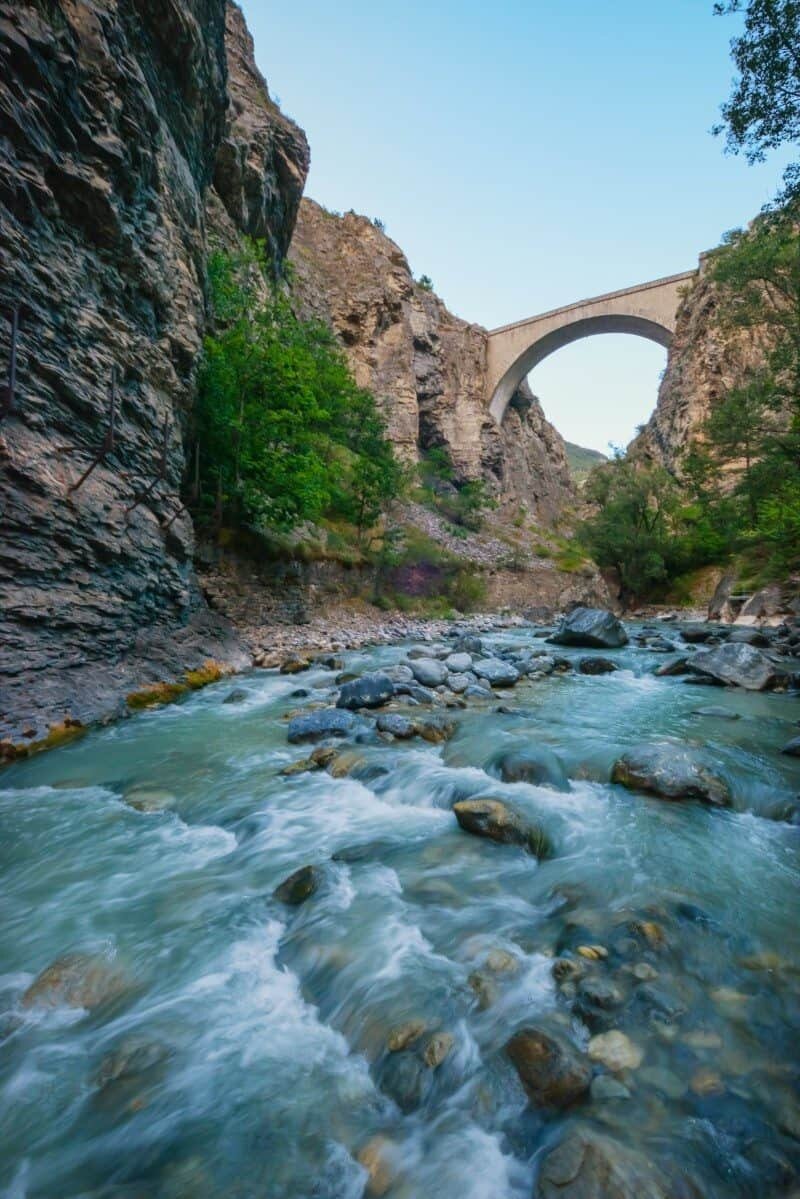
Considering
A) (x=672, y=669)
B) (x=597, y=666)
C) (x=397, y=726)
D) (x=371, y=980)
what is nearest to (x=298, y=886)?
(x=371, y=980)

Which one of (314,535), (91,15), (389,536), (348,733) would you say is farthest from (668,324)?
(348,733)

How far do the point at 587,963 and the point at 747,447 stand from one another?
20.8 metres

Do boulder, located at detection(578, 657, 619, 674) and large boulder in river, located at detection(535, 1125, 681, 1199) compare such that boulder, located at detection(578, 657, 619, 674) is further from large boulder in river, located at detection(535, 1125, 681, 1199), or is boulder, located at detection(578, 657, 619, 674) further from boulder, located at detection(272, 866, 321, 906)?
large boulder in river, located at detection(535, 1125, 681, 1199)

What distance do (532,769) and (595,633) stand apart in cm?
A: 879

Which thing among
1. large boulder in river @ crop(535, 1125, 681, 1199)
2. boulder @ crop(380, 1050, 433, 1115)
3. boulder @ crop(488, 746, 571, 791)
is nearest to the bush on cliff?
boulder @ crop(488, 746, 571, 791)

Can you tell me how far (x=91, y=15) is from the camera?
21.5 feet

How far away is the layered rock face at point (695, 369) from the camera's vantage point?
3006 centimetres

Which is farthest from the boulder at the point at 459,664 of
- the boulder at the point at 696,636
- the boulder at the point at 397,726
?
the boulder at the point at 696,636

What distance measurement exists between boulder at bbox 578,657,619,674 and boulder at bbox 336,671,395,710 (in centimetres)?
439

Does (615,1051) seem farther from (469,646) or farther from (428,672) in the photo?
(469,646)

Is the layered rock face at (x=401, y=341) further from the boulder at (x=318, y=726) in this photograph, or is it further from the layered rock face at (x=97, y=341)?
the boulder at (x=318, y=726)

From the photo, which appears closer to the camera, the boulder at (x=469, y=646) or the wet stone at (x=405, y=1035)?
the wet stone at (x=405, y=1035)

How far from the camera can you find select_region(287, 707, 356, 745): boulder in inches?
217

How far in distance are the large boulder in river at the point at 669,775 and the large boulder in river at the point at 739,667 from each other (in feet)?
14.7
